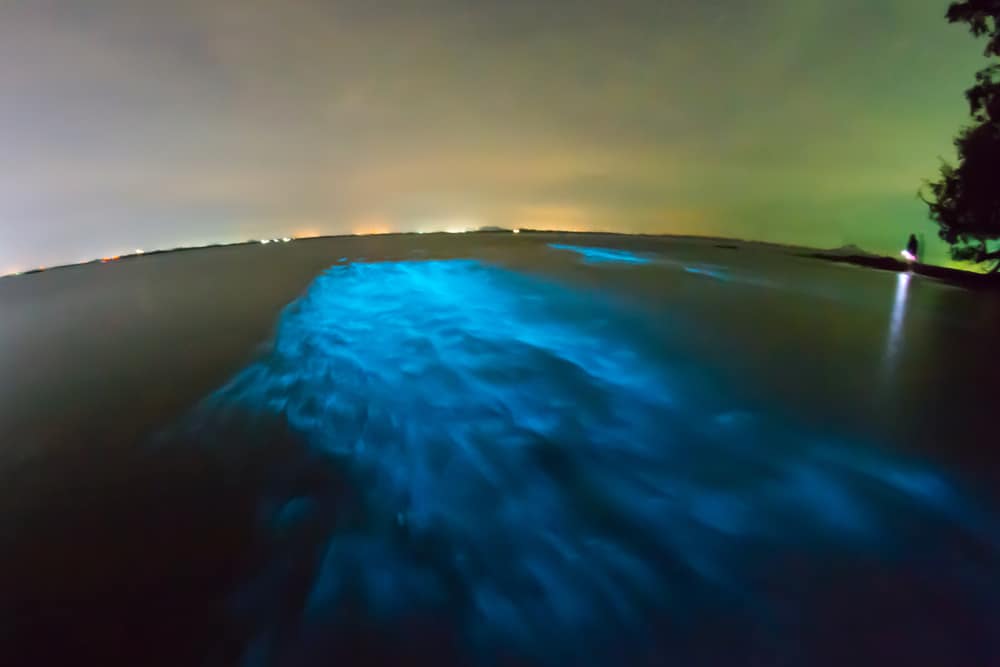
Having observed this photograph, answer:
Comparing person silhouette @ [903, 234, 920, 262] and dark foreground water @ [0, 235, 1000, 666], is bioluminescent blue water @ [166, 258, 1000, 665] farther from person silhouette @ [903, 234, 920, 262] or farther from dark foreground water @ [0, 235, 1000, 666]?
person silhouette @ [903, 234, 920, 262]

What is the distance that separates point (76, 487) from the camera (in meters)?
4.39

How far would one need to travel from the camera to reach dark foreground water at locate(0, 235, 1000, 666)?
102 inches

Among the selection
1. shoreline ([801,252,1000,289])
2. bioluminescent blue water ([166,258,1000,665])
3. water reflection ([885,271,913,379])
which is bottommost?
bioluminescent blue water ([166,258,1000,665])

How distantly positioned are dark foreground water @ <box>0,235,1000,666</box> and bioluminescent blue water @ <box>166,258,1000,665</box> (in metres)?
0.02

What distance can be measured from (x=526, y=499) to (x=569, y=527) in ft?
1.78

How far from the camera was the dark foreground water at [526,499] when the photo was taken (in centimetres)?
259

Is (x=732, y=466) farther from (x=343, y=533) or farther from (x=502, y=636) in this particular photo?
(x=343, y=533)

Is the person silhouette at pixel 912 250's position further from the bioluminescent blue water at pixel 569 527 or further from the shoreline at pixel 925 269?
the bioluminescent blue water at pixel 569 527

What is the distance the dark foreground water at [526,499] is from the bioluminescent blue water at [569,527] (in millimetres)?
22

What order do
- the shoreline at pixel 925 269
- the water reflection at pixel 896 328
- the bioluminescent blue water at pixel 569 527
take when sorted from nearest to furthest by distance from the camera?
the bioluminescent blue water at pixel 569 527, the water reflection at pixel 896 328, the shoreline at pixel 925 269

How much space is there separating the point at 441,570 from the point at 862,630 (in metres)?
2.51

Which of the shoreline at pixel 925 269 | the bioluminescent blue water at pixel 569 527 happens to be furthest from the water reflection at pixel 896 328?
the bioluminescent blue water at pixel 569 527

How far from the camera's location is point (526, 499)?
163 inches

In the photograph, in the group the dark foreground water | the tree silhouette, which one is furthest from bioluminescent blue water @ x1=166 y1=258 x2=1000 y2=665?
the tree silhouette
